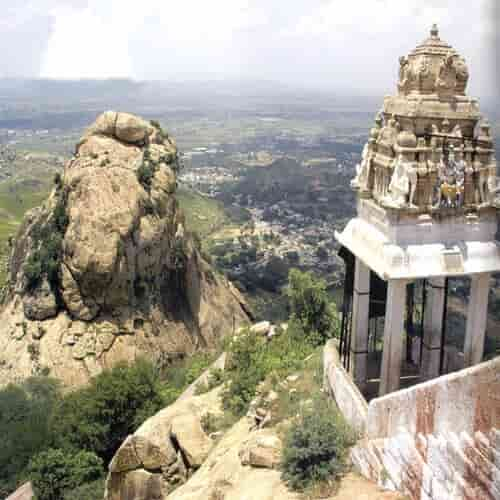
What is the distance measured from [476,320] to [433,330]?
4.14ft

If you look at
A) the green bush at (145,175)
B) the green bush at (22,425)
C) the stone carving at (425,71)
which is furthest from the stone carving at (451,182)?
the green bush at (145,175)

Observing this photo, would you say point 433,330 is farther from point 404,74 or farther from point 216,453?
point 216,453

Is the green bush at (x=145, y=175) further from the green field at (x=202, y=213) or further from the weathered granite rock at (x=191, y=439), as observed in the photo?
the green field at (x=202, y=213)

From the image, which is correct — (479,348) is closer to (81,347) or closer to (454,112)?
(454,112)

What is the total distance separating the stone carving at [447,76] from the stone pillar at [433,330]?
4.01m

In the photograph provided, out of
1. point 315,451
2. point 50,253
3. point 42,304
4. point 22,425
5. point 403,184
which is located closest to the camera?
point 315,451

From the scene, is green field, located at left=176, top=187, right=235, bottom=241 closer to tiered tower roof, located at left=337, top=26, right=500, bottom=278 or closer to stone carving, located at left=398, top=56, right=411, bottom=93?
stone carving, located at left=398, top=56, right=411, bottom=93

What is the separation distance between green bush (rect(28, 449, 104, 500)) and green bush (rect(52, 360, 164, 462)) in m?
1.18

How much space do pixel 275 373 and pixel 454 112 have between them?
27.0 ft

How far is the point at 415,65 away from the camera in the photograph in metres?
10.7

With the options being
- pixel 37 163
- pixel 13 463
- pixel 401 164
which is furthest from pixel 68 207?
pixel 37 163

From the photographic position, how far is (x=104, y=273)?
97.2 ft

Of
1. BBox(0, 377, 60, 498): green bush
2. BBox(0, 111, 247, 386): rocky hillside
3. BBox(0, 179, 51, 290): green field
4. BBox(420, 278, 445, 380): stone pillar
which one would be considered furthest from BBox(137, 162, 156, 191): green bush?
BBox(0, 179, 51, 290): green field

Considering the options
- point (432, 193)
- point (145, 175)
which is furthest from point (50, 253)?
point (432, 193)
